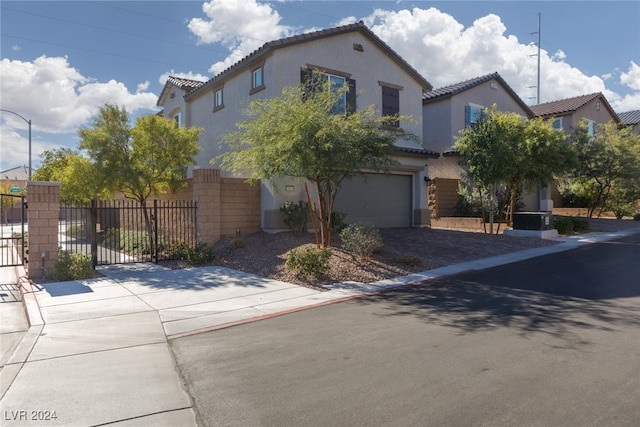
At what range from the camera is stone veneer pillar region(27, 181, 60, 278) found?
34.2ft

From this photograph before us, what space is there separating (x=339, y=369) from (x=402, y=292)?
449 cm

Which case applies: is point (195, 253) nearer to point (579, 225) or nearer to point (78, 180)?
point (78, 180)

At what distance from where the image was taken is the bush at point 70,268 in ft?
34.2

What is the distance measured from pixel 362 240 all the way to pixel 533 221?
1031 centimetres

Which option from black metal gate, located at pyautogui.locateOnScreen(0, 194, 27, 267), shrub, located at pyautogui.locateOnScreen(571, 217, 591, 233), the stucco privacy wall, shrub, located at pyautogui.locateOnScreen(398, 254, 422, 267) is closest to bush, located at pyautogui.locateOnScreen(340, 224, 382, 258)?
shrub, located at pyautogui.locateOnScreen(398, 254, 422, 267)

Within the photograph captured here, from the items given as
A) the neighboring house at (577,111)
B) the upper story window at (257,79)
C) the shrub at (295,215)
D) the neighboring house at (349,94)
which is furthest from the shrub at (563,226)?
the upper story window at (257,79)

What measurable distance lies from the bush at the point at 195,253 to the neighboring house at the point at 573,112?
74.5 feet

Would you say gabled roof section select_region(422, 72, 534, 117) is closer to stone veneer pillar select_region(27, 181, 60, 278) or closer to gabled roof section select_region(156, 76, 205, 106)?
gabled roof section select_region(156, 76, 205, 106)

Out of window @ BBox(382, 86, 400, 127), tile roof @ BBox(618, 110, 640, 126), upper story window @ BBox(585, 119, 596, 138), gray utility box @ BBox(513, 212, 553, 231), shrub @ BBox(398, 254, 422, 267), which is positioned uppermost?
tile roof @ BBox(618, 110, 640, 126)

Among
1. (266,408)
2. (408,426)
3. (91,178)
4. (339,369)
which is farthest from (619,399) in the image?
(91,178)

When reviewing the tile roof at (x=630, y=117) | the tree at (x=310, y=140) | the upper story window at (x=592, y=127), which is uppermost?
the tile roof at (x=630, y=117)

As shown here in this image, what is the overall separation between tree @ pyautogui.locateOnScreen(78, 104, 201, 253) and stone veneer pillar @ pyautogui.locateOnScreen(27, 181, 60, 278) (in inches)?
119

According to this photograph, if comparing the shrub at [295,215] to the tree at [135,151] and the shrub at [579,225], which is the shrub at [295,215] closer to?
the tree at [135,151]

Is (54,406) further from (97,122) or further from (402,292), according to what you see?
(97,122)
